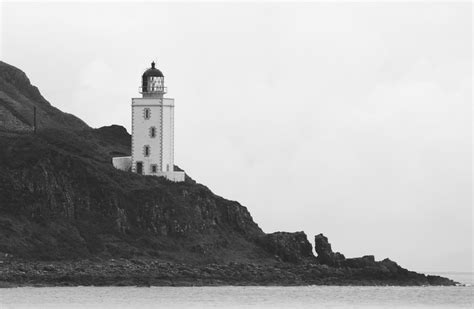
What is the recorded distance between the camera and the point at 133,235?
126 m

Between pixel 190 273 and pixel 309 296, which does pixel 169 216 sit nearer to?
pixel 190 273

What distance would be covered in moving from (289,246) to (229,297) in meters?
22.4

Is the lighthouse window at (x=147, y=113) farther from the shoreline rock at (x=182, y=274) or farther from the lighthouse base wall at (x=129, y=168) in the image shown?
the shoreline rock at (x=182, y=274)

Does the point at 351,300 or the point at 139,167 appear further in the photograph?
the point at 139,167

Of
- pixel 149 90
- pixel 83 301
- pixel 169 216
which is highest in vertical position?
pixel 149 90

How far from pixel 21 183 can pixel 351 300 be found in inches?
1182

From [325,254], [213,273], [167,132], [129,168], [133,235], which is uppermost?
[167,132]

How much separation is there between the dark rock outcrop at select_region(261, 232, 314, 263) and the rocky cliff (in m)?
0.08

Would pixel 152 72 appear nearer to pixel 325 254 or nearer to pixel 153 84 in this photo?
pixel 153 84

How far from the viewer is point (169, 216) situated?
128 meters

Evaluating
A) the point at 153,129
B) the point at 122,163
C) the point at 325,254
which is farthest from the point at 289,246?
the point at 122,163

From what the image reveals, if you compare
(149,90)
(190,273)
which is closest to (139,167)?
(149,90)

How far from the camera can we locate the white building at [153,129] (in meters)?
134

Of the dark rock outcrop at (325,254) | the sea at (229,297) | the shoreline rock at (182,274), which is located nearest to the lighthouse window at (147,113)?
the shoreline rock at (182,274)
